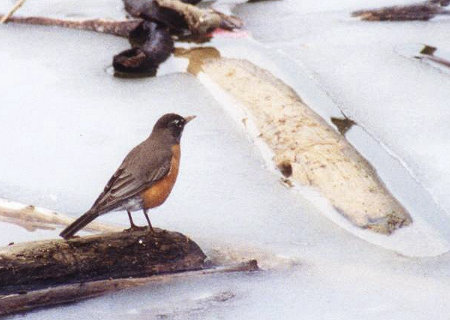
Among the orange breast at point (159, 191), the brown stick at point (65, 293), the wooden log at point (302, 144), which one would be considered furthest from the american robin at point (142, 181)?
the wooden log at point (302, 144)

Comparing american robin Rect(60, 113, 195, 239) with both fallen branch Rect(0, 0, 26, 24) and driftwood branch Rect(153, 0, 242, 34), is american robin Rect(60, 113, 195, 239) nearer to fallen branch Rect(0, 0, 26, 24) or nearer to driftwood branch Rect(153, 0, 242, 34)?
driftwood branch Rect(153, 0, 242, 34)

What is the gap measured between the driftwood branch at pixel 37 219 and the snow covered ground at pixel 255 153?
5 centimetres

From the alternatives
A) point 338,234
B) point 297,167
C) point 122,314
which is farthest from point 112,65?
point 122,314

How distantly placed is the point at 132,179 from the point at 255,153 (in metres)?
1.03

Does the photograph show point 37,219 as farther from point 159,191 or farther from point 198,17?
point 198,17

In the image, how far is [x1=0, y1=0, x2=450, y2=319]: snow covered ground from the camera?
309 cm

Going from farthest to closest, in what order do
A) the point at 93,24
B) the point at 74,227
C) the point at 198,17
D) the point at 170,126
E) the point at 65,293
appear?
the point at 93,24 → the point at 198,17 → the point at 170,126 → the point at 74,227 → the point at 65,293

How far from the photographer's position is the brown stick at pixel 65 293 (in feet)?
9.32

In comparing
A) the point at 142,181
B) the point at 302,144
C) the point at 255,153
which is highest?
the point at 142,181

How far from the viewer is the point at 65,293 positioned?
9.57 ft

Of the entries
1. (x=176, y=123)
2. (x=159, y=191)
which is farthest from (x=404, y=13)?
(x=159, y=191)

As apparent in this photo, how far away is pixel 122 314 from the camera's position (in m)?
2.94

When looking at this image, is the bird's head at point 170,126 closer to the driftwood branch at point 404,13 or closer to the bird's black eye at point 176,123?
the bird's black eye at point 176,123

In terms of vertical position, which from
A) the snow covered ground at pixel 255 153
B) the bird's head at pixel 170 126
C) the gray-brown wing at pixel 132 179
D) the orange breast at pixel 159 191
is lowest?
the snow covered ground at pixel 255 153
